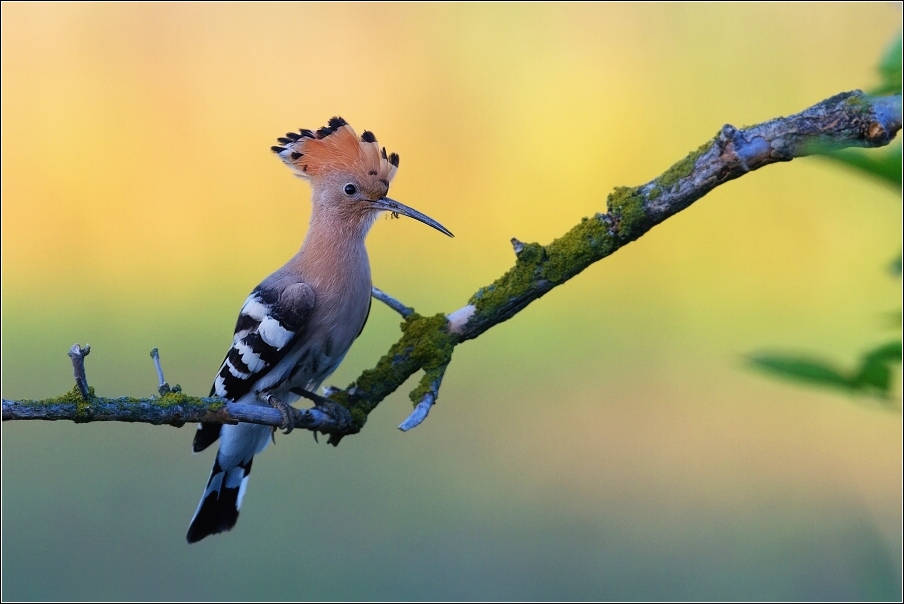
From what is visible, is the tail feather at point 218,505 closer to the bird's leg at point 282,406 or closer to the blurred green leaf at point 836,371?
the bird's leg at point 282,406

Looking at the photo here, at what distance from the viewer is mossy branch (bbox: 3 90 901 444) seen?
102 centimetres

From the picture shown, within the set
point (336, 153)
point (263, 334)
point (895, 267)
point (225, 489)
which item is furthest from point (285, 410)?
point (895, 267)

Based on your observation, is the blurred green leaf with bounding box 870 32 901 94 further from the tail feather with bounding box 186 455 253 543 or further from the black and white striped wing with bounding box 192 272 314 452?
the tail feather with bounding box 186 455 253 543

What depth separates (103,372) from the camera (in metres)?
2.98

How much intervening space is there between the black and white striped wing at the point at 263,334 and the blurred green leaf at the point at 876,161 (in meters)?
1.27

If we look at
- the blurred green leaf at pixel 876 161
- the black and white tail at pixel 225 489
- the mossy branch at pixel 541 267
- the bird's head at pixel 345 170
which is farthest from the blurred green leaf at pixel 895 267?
the black and white tail at pixel 225 489

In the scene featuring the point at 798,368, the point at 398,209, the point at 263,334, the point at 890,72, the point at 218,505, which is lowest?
the point at 798,368

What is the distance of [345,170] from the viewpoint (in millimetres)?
1685

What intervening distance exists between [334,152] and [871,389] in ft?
4.89

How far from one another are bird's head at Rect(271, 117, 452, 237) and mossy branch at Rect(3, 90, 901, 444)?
0.21 m

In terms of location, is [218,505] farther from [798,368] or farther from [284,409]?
[798,368]

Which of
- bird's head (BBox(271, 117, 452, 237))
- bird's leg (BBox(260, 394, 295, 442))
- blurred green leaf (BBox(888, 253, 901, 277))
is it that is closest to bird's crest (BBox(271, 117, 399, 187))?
bird's head (BBox(271, 117, 452, 237))

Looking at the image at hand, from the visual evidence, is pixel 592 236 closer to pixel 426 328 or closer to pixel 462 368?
pixel 426 328

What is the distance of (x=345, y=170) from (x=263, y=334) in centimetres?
37
